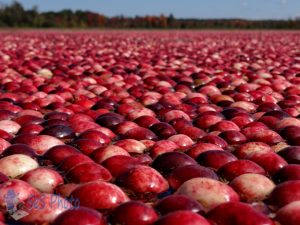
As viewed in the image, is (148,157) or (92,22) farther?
(92,22)

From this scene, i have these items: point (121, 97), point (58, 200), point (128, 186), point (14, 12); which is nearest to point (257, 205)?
point (128, 186)

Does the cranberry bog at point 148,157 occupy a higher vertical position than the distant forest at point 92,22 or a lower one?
higher

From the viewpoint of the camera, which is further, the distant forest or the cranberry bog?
the distant forest

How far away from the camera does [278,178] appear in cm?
186

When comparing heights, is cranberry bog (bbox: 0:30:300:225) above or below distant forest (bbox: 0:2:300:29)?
above

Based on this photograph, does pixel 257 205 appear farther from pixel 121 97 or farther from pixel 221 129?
pixel 121 97

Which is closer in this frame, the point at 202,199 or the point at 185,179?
the point at 202,199

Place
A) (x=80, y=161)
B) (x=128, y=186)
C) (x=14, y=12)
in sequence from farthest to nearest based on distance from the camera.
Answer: (x=14, y=12), (x=80, y=161), (x=128, y=186)

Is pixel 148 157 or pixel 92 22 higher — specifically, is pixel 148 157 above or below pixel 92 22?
above

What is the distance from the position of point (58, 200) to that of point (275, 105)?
6.79ft

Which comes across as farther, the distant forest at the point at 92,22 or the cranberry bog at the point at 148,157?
the distant forest at the point at 92,22

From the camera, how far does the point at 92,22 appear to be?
4266 cm

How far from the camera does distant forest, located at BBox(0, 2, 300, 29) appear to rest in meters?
36.2

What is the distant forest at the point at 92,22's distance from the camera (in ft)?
119
